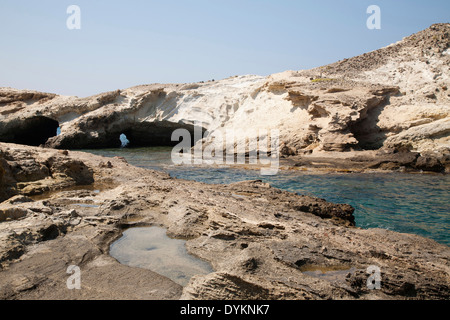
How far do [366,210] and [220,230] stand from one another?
623cm

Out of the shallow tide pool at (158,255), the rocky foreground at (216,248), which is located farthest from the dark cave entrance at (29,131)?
the shallow tide pool at (158,255)

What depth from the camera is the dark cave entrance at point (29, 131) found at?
31984 millimetres

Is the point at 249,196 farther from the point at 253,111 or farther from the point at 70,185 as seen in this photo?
the point at 253,111

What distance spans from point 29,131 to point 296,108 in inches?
1119

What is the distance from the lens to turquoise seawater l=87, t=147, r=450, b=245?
8.88 metres

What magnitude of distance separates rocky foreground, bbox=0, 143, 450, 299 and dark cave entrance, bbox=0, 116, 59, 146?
90.1 ft

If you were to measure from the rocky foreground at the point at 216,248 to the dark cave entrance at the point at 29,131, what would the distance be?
1081 inches

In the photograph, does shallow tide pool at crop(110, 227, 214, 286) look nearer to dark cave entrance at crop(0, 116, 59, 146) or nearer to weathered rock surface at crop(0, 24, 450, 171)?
weathered rock surface at crop(0, 24, 450, 171)

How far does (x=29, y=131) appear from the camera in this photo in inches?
1352
